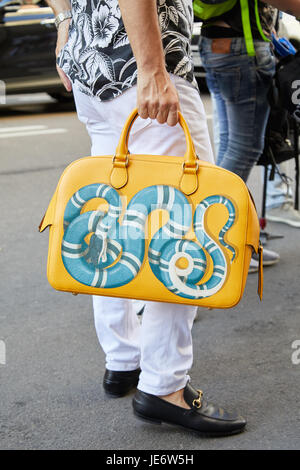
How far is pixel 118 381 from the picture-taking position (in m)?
2.49

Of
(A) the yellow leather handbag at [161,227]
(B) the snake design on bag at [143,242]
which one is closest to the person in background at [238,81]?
(A) the yellow leather handbag at [161,227]

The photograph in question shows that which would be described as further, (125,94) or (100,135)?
(100,135)

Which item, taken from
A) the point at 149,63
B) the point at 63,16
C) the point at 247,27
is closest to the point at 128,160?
the point at 149,63

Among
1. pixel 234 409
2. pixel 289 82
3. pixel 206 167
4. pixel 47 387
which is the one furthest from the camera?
pixel 289 82

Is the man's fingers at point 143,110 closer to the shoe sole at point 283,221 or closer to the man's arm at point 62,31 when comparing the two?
the man's arm at point 62,31

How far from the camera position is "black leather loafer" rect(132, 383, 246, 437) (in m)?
2.24

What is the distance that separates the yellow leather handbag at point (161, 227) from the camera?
1.94 m

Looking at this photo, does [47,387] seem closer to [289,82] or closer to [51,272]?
[51,272]

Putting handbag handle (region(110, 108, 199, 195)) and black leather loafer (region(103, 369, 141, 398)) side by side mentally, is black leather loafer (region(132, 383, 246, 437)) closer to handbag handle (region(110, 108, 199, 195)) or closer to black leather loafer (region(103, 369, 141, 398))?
black leather loafer (region(103, 369, 141, 398))

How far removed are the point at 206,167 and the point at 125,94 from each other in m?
0.34

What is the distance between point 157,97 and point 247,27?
59.1 inches
